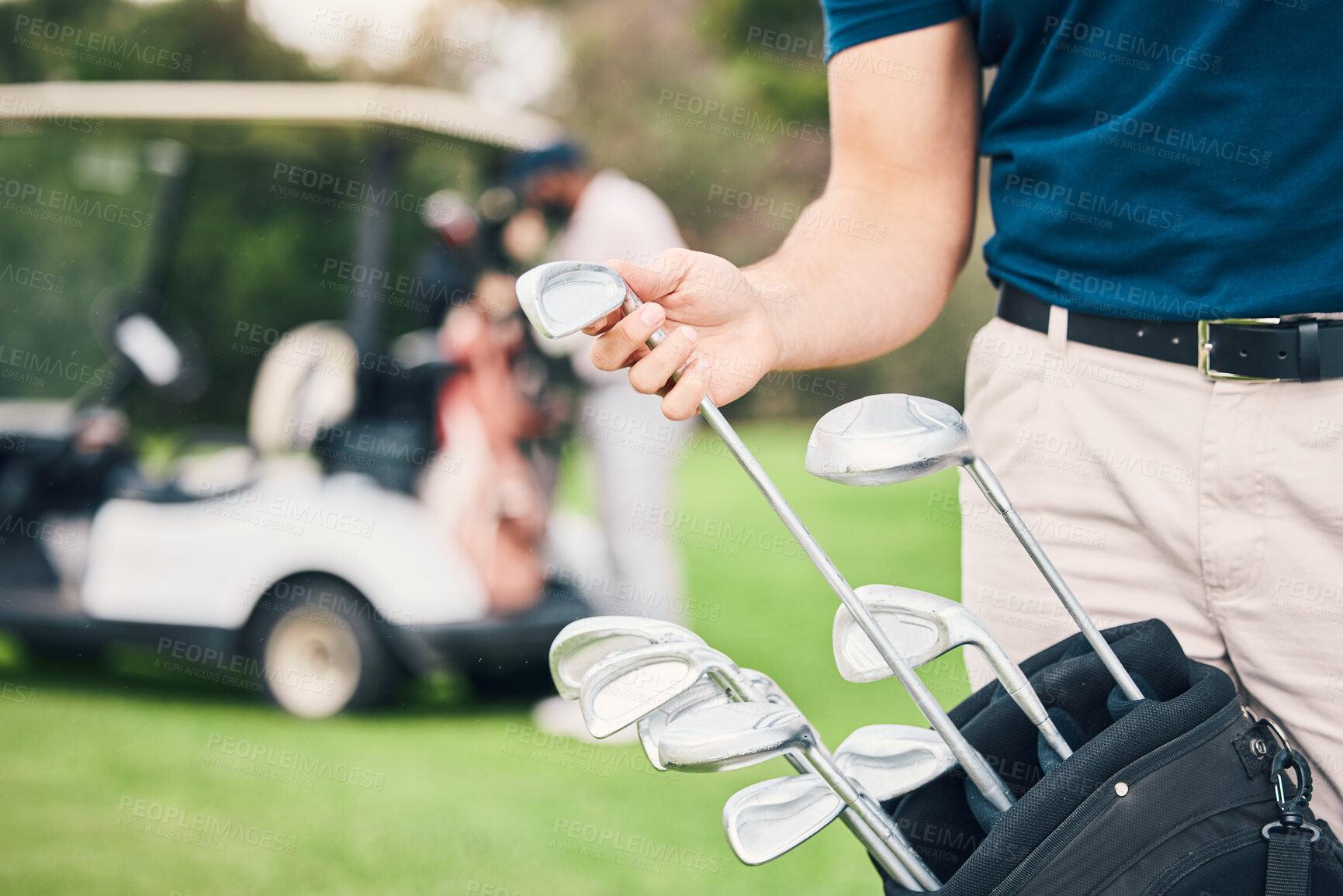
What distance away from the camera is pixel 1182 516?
2.88ft

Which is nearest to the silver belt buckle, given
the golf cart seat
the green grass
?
the green grass

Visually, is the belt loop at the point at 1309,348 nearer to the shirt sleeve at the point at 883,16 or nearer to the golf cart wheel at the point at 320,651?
the shirt sleeve at the point at 883,16

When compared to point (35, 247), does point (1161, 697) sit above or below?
above

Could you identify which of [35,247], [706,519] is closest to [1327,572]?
[35,247]

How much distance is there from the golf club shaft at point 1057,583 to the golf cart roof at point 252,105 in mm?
2745

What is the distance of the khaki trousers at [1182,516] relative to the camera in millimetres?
837

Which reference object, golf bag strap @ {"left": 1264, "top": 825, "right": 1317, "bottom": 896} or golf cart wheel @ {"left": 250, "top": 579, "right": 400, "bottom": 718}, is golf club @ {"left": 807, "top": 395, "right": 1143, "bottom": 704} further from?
golf cart wheel @ {"left": 250, "top": 579, "right": 400, "bottom": 718}

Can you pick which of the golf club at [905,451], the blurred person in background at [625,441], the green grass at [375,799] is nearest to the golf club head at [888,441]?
the golf club at [905,451]

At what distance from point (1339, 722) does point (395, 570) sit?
8.25 ft

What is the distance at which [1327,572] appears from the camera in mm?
837

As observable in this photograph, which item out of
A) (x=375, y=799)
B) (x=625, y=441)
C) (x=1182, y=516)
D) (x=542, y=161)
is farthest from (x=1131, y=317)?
(x=542, y=161)

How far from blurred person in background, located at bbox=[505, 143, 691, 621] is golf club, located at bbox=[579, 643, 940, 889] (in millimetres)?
2550

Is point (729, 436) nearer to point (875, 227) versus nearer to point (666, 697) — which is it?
point (666, 697)

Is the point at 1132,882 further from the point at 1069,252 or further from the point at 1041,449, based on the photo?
the point at 1069,252
